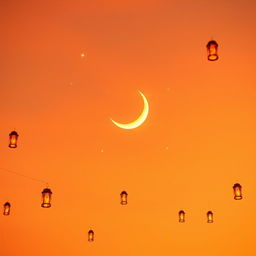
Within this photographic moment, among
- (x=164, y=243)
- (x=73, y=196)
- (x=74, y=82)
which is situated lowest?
(x=164, y=243)

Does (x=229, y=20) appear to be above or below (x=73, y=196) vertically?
above

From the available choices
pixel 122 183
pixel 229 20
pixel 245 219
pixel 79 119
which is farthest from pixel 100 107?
pixel 245 219

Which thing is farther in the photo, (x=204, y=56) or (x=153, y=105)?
(x=153, y=105)

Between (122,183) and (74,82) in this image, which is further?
(122,183)

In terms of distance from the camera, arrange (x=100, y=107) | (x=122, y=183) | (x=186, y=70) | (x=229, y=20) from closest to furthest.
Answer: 1. (x=229, y=20)
2. (x=186, y=70)
3. (x=100, y=107)
4. (x=122, y=183)

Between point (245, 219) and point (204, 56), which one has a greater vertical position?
point (204, 56)

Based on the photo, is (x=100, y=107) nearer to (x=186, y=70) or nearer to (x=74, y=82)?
(x=74, y=82)

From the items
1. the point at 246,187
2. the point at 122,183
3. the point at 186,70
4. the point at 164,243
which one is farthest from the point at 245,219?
the point at 186,70

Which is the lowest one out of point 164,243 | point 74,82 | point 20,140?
point 164,243

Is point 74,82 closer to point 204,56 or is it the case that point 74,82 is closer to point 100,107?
point 100,107

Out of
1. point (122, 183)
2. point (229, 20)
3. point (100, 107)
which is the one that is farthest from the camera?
point (122, 183)
